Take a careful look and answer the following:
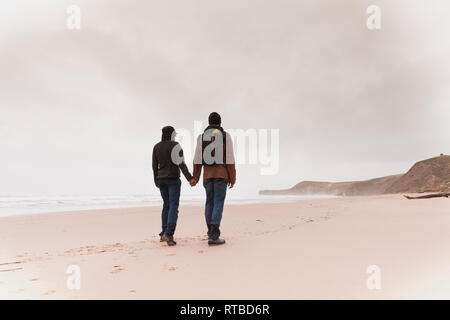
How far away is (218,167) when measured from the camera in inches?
171

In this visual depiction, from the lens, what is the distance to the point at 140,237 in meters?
5.32

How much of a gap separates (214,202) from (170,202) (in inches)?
36.0

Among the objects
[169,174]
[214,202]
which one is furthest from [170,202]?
[214,202]

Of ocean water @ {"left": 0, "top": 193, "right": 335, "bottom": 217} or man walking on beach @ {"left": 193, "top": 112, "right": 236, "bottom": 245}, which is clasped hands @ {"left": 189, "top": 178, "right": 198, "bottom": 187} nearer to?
man walking on beach @ {"left": 193, "top": 112, "right": 236, "bottom": 245}

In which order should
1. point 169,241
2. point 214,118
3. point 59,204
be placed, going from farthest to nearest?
point 59,204
point 214,118
point 169,241

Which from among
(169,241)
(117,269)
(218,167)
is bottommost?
(169,241)

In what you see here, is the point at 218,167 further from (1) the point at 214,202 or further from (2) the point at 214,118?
(2) the point at 214,118

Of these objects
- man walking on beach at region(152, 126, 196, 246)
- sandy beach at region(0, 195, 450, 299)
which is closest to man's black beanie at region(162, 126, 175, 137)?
man walking on beach at region(152, 126, 196, 246)

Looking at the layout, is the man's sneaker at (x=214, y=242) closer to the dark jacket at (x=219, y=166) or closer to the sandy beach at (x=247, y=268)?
the sandy beach at (x=247, y=268)

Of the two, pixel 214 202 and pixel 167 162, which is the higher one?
pixel 167 162

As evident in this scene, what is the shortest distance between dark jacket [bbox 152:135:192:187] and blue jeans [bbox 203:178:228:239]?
52 centimetres

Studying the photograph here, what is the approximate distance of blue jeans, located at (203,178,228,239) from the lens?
4.18m

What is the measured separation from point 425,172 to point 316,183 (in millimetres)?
86297

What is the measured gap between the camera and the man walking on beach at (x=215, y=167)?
4.28 m
